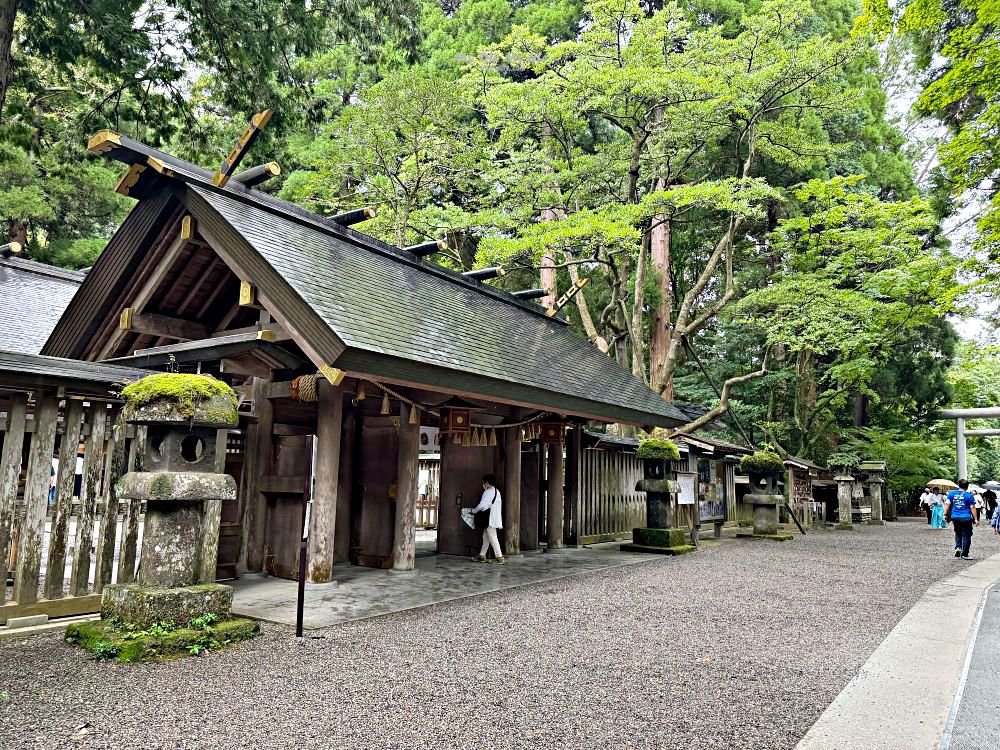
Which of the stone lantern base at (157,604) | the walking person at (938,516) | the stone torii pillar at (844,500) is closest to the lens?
the stone lantern base at (157,604)

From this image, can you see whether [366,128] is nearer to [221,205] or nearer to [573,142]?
[573,142]

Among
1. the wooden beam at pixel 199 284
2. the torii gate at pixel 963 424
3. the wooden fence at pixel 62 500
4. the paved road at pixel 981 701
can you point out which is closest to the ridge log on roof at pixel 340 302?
the wooden beam at pixel 199 284

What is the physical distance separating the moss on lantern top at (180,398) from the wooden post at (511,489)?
6359 millimetres

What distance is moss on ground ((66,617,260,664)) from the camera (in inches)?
185

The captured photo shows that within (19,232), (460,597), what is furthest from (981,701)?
(19,232)

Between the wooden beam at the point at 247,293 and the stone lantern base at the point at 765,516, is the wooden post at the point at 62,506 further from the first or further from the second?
the stone lantern base at the point at 765,516

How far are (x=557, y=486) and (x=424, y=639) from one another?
697cm

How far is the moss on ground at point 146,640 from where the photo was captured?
4.71 metres

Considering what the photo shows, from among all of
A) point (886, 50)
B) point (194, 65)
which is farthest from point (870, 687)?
point (886, 50)

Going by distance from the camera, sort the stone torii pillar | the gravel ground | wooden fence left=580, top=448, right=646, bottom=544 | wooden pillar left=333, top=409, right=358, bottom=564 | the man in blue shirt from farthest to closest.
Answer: the stone torii pillar, wooden fence left=580, top=448, right=646, bottom=544, the man in blue shirt, wooden pillar left=333, top=409, right=358, bottom=564, the gravel ground

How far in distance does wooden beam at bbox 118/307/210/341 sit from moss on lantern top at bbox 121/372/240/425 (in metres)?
3.59

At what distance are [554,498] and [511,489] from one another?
1488 mm

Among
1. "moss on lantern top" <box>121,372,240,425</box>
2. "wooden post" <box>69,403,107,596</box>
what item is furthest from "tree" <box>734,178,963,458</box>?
"wooden post" <box>69,403,107,596</box>

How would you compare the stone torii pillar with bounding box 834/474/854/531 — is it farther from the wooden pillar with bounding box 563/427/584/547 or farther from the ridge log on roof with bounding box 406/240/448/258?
the ridge log on roof with bounding box 406/240/448/258
